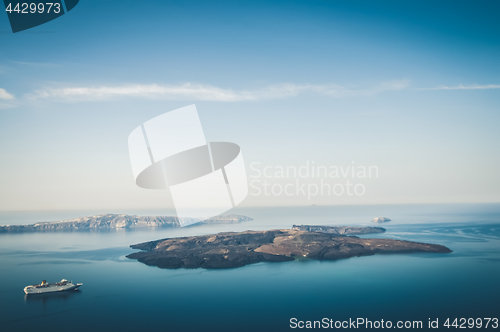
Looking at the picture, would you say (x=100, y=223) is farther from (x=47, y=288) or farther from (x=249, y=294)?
(x=249, y=294)

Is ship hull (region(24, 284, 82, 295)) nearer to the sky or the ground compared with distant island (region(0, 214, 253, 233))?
nearer to the sky

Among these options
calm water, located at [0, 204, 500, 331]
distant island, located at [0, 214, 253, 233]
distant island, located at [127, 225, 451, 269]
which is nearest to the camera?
calm water, located at [0, 204, 500, 331]

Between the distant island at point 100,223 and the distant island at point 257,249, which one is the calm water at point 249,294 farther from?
the distant island at point 100,223

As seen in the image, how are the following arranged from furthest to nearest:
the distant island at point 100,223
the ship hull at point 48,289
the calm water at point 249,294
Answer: the distant island at point 100,223
the ship hull at point 48,289
the calm water at point 249,294

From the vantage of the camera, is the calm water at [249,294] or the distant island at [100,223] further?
the distant island at [100,223]

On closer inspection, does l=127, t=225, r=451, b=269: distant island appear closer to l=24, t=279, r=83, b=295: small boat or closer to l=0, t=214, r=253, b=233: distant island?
l=24, t=279, r=83, b=295: small boat

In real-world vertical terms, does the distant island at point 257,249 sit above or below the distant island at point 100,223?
above

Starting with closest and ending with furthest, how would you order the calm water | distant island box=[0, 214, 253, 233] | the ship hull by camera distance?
the calm water < the ship hull < distant island box=[0, 214, 253, 233]

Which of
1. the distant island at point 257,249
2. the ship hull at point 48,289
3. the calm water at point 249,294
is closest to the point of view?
Answer: the calm water at point 249,294

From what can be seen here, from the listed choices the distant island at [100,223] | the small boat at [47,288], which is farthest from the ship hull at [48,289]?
the distant island at [100,223]

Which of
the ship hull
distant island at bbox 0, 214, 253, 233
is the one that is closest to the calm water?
the ship hull
